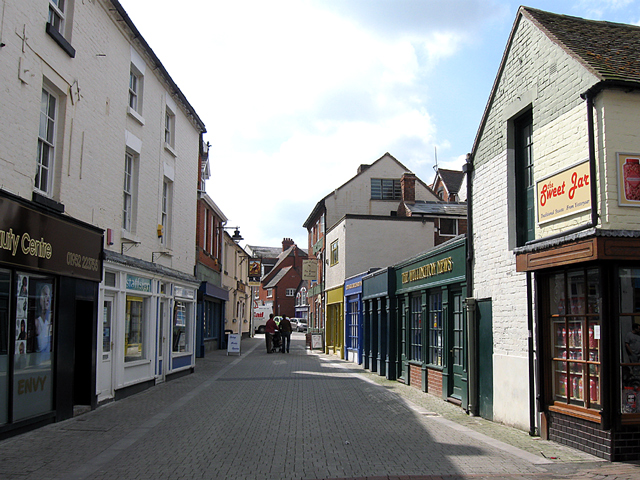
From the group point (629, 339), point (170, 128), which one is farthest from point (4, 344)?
point (170, 128)

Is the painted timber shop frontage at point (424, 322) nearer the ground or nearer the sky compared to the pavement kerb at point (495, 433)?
nearer the sky

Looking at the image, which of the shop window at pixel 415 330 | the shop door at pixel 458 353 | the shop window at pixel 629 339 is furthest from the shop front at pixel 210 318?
the shop window at pixel 629 339

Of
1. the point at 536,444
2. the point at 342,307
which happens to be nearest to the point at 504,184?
the point at 536,444

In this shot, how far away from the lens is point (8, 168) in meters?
8.95

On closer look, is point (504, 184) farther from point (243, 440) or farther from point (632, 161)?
point (243, 440)

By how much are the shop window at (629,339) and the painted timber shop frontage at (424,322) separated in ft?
15.6

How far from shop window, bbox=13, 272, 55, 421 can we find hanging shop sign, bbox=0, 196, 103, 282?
1.09 ft

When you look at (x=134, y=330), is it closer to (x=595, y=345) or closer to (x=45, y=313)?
(x=45, y=313)

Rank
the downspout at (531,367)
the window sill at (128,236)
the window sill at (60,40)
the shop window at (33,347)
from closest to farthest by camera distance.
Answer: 1. the shop window at (33,347)
2. the downspout at (531,367)
3. the window sill at (60,40)
4. the window sill at (128,236)

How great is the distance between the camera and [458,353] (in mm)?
13367

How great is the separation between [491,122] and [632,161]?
4.06m

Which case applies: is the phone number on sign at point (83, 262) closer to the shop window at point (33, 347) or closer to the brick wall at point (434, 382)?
the shop window at point (33, 347)

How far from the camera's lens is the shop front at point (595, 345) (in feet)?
25.8

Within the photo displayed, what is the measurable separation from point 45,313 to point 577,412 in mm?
8383
